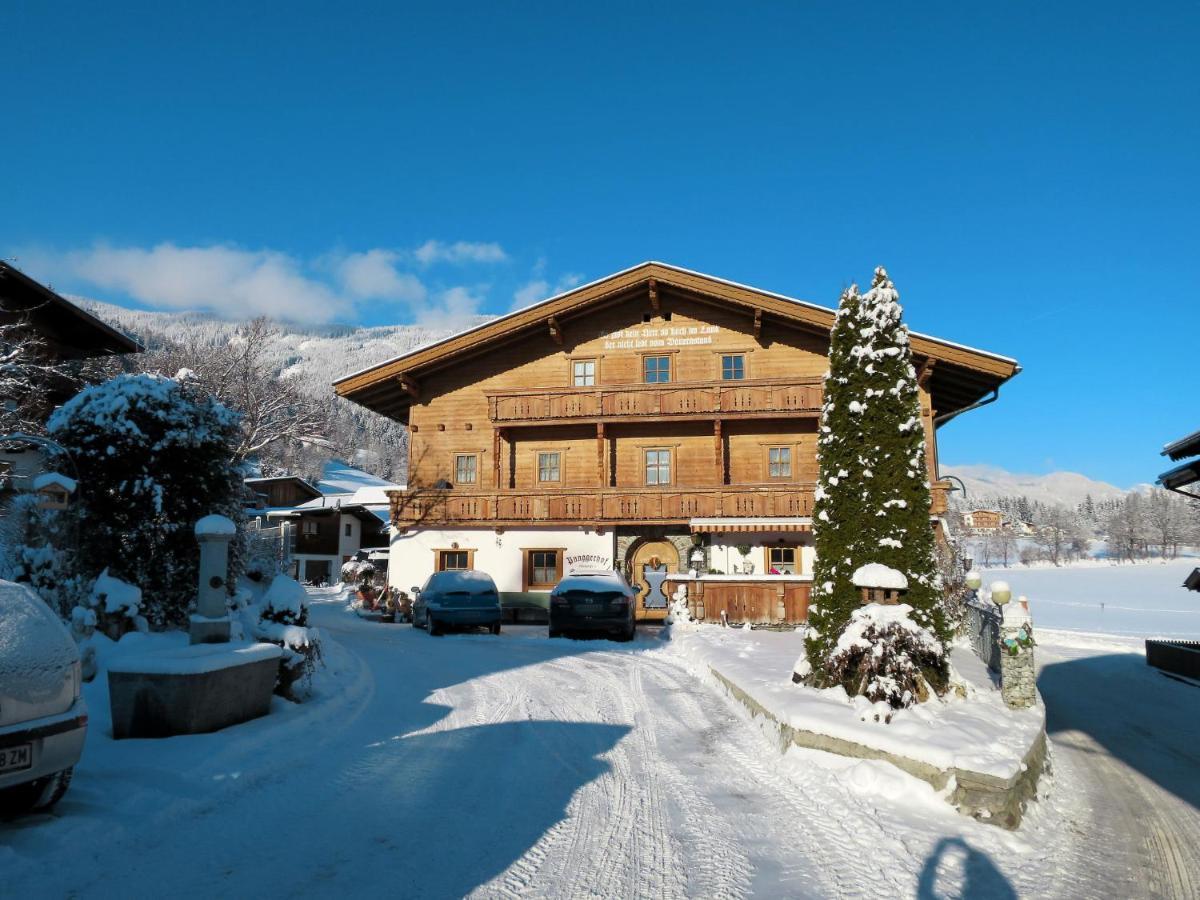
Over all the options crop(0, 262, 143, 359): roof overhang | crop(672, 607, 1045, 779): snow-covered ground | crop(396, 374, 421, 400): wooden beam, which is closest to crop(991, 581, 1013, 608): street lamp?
crop(672, 607, 1045, 779): snow-covered ground

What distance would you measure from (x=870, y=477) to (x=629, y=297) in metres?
17.6

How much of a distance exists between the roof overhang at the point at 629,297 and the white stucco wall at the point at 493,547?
5.00 meters

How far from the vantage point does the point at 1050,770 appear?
8.11 metres

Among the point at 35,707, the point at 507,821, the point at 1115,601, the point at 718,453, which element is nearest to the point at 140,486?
the point at 35,707

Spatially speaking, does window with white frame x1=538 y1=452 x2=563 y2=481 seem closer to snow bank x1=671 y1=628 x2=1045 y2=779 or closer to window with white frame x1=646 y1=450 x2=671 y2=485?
window with white frame x1=646 y1=450 x2=671 y2=485

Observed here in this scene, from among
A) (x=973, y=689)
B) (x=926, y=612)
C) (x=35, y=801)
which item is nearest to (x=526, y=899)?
(x=35, y=801)

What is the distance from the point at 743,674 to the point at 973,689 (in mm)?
2828

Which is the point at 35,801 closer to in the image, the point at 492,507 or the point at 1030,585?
the point at 492,507

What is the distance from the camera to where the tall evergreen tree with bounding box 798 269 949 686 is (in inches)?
378

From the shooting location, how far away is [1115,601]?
4875cm

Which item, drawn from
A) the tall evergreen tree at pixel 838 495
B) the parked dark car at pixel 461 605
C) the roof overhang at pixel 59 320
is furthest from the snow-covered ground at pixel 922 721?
the roof overhang at pixel 59 320

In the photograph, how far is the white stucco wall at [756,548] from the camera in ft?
77.4

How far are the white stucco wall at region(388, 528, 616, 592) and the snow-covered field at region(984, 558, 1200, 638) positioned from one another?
1961cm

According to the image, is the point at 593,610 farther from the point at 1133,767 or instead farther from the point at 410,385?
the point at 410,385
